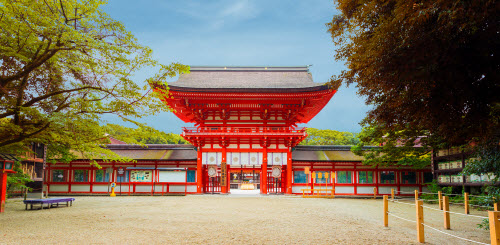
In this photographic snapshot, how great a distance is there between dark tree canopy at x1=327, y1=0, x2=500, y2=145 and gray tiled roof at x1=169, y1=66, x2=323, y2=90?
16260 mm

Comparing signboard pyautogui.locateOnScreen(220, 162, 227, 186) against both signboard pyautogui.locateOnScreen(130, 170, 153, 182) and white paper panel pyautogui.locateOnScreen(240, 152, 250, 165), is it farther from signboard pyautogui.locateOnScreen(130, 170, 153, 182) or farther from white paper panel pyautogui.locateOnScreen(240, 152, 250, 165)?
signboard pyautogui.locateOnScreen(130, 170, 153, 182)

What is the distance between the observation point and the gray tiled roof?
24.9m

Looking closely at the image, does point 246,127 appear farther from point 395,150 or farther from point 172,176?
point 395,150

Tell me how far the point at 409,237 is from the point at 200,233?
4.85 m

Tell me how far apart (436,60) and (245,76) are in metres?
21.9

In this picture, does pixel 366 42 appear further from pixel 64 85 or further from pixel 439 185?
pixel 439 185

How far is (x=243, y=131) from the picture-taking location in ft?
72.7

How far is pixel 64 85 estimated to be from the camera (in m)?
11.8

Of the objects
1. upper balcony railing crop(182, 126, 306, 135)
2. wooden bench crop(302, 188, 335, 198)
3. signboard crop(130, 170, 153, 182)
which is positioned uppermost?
upper balcony railing crop(182, 126, 306, 135)

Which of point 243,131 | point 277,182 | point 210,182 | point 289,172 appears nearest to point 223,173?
point 210,182

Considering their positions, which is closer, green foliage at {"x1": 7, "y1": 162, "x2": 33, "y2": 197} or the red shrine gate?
green foliage at {"x1": 7, "y1": 162, "x2": 33, "y2": 197}

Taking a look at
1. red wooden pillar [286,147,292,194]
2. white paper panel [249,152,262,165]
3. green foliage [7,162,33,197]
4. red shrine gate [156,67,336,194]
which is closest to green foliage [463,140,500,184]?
red shrine gate [156,67,336,194]

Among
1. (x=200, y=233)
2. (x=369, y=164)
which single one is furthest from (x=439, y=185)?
(x=200, y=233)

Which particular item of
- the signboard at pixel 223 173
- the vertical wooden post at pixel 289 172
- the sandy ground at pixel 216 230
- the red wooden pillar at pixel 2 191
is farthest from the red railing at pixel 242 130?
the sandy ground at pixel 216 230
